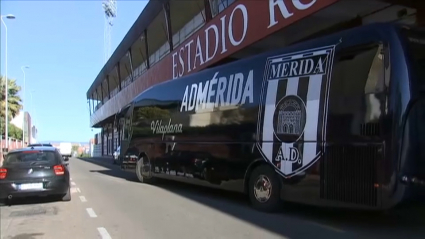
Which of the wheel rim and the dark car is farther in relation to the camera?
the dark car

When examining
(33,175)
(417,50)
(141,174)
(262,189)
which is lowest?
(141,174)

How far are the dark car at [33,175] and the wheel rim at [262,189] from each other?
5.12 metres

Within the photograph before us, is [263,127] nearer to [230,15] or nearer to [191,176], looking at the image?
[191,176]

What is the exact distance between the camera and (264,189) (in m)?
9.26

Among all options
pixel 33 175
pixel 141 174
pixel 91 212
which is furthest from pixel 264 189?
pixel 141 174

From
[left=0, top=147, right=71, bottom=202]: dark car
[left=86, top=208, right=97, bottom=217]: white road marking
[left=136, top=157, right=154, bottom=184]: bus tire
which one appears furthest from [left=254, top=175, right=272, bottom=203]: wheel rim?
[left=136, top=157, right=154, bottom=184]: bus tire

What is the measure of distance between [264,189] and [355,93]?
9.78 ft

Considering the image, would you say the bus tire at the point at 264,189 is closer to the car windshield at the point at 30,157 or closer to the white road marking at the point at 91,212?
the white road marking at the point at 91,212

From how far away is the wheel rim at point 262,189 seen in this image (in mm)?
9117

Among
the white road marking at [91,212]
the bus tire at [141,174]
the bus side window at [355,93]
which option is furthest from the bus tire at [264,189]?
the bus tire at [141,174]

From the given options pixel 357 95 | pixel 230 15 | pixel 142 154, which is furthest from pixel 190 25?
pixel 357 95

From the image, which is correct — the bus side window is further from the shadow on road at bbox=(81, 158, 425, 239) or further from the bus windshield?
the shadow on road at bbox=(81, 158, 425, 239)

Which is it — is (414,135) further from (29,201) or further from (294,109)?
(29,201)

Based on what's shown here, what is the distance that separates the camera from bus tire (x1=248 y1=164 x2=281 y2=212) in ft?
29.3
